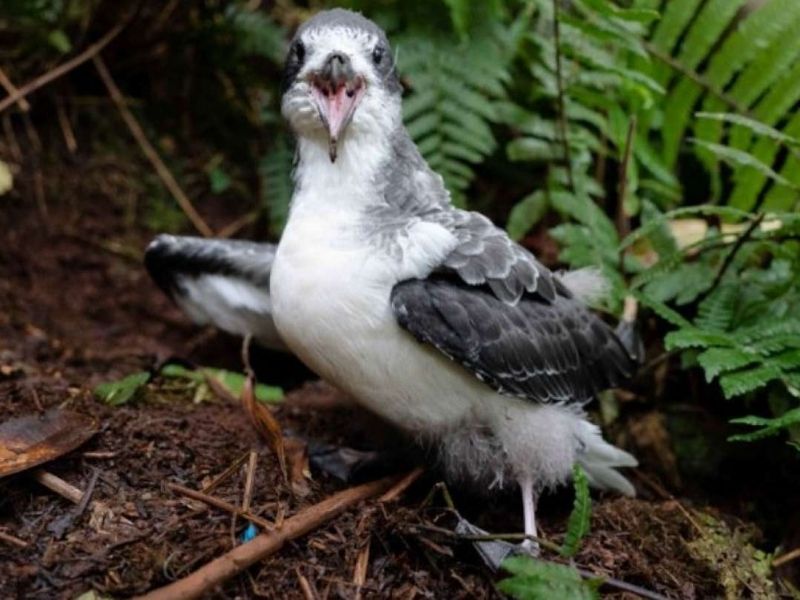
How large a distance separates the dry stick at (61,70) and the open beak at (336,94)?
2.29m

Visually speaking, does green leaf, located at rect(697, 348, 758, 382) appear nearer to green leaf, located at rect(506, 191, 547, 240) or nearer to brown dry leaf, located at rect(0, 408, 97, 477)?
green leaf, located at rect(506, 191, 547, 240)

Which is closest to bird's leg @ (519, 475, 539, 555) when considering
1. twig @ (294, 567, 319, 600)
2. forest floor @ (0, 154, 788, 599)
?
forest floor @ (0, 154, 788, 599)

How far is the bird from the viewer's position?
2791 millimetres

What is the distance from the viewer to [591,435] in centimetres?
331


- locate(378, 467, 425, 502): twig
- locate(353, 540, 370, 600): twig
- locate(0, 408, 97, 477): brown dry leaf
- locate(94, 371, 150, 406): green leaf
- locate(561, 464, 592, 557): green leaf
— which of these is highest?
locate(561, 464, 592, 557): green leaf

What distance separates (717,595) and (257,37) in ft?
11.7

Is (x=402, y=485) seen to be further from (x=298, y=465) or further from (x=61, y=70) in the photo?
(x=61, y=70)

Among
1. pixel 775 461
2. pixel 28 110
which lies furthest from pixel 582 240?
pixel 28 110

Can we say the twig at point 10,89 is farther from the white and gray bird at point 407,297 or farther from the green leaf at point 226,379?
the white and gray bird at point 407,297

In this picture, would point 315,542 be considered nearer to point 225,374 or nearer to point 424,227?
point 424,227

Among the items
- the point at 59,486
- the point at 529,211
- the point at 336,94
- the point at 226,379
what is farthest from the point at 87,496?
the point at 529,211

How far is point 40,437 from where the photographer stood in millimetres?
2775

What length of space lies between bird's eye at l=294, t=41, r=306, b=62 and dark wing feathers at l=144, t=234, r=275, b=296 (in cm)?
99

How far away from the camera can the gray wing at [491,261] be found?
9.61ft
